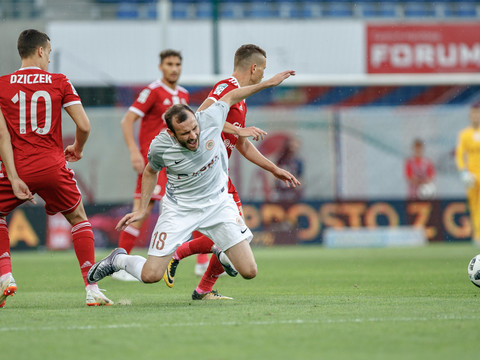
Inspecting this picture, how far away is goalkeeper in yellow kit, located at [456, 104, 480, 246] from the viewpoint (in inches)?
573

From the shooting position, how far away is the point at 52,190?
633 cm

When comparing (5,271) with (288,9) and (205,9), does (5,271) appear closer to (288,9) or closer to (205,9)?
(288,9)

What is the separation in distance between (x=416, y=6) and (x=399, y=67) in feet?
9.78

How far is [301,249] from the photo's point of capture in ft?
48.8

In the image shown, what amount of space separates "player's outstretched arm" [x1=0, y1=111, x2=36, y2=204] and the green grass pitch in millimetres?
848

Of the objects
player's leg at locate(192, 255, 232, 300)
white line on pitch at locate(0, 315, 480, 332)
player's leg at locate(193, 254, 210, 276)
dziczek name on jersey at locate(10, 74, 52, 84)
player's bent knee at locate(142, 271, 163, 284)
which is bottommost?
player's leg at locate(193, 254, 210, 276)

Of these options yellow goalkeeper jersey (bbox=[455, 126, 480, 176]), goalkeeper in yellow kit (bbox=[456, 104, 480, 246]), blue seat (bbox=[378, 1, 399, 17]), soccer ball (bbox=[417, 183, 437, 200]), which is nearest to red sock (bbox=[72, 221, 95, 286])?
goalkeeper in yellow kit (bbox=[456, 104, 480, 246])

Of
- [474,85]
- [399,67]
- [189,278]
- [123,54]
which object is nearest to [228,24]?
[123,54]

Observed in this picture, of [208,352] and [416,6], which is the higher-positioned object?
[416,6]

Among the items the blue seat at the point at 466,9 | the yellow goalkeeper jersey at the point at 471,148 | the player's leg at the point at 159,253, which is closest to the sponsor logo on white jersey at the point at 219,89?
the player's leg at the point at 159,253

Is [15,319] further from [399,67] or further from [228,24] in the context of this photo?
[399,67]

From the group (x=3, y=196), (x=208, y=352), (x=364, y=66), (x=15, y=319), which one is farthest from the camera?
(x=364, y=66)

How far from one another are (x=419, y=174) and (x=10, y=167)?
489 inches

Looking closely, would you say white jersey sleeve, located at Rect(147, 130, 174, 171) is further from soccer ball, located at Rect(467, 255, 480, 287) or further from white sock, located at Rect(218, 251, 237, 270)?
soccer ball, located at Rect(467, 255, 480, 287)
